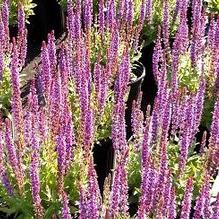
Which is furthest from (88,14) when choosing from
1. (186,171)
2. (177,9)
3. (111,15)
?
(186,171)

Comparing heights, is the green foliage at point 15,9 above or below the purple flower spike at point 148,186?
below

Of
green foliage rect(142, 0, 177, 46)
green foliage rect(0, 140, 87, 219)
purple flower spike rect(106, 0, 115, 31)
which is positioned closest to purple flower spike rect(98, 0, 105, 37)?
purple flower spike rect(106, 0, 115, 31)

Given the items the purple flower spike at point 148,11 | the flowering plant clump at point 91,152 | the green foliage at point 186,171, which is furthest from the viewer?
the purple flower spike at point 148,11

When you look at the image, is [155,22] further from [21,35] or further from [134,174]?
[134,174]

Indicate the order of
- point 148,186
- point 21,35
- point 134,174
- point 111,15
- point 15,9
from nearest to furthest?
1. point 148,186
2. point 134,174
3. point 21,35
4. point 111,15
5. point 15,9

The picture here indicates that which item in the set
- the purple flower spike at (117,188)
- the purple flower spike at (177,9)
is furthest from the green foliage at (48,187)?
the purple flower spike at (177,9)

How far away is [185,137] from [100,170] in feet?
5.75

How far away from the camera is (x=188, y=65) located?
6770mm

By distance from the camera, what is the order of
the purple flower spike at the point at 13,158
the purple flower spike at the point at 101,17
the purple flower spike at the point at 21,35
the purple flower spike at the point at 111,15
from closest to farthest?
the purple flower spike at the point at 13,158 → the purple flower spike at the point at 21,35 → the purple flower spike at the point at 111,15 → the purple flower spike at the point at 101,17

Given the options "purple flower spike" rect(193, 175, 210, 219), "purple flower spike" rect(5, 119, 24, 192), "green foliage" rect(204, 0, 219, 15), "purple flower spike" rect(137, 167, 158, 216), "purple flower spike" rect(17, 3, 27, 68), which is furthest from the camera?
"green foliage" rect(204, 0, 219, 15)

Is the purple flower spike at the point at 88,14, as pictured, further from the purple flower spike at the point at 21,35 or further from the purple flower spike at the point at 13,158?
the purple flower spike at the point at 13,158

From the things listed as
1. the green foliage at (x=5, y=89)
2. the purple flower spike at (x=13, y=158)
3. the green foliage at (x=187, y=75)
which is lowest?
the green foliage at (x=5, y=89)

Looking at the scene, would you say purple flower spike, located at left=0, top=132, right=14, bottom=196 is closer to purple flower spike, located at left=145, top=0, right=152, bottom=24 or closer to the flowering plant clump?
the flowering plant clump

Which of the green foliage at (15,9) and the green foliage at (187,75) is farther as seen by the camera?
the green foliage at (15,9)
